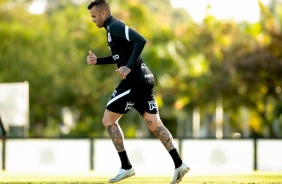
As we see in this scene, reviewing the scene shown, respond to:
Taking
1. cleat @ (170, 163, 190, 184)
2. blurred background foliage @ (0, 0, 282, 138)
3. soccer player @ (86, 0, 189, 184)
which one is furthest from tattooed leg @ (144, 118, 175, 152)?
blurred background foliage @ (0, 0, 282, 138)

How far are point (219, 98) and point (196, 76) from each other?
160 centimetres

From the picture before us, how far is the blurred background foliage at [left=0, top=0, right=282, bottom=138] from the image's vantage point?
155 feet

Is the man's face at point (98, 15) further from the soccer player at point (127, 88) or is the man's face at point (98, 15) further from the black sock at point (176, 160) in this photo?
the black sock at point (176, 160)

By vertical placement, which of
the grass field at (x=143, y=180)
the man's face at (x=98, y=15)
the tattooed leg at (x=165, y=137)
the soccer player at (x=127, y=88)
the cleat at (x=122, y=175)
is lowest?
the grass field at (x=143, y=180)

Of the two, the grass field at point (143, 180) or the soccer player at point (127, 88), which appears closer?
the soccer player at point (127, 88)

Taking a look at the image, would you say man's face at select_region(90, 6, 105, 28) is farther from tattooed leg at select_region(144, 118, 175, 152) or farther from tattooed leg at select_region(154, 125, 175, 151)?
tattooed leg at select_region(154, 125, 175, 151)

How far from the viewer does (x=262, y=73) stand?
152ft

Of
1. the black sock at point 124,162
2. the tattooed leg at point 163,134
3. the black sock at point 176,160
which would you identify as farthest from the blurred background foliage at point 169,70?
the black sock at point 176,160

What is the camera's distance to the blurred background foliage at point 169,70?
155ft

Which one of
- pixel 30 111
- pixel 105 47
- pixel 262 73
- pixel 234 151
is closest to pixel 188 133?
pixel 30 111

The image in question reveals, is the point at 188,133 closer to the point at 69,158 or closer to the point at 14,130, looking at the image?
the point at 14,130

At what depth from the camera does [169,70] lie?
51125mm

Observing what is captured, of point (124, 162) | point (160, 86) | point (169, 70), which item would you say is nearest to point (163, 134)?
point (124, 162)

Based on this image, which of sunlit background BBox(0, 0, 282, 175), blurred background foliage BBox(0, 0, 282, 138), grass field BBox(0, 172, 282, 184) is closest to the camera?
grass field BBox(0, 172, 282, 184)
